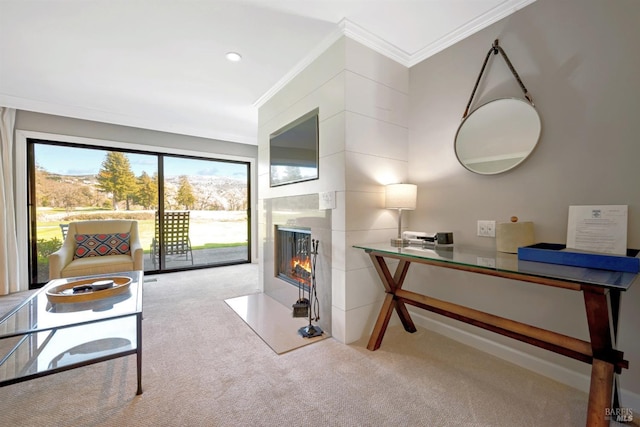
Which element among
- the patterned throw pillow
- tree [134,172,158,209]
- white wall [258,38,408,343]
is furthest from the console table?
tree [134,172,158,209]

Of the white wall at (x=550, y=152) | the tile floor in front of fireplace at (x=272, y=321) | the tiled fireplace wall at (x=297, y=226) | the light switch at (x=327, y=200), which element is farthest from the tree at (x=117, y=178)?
the white wall at (x=550, y=152)

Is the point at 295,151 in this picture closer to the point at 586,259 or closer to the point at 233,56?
the point at 233,56

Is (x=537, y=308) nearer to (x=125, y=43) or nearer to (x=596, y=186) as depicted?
(x=596, y=186)

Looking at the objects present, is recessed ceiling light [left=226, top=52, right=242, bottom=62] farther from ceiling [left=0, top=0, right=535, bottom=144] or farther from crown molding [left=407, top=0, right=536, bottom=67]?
crown molding [left=407, top=0, right=536, bottom=67]

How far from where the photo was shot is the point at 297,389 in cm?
149

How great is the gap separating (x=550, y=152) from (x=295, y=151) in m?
1.94

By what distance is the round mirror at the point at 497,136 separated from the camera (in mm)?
1688

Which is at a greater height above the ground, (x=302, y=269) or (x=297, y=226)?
(x=297, y=226)

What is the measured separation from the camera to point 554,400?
4.62 feet

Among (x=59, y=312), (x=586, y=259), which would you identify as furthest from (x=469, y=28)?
(x=59, y=312)

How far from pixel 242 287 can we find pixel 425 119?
2910 mm

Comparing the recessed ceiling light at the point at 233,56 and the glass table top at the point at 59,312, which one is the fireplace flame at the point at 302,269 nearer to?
the glass table top at the point at 59,312

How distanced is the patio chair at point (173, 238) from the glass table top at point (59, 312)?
2.43 meters

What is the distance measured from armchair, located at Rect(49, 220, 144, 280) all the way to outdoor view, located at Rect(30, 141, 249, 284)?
615 millimetres
